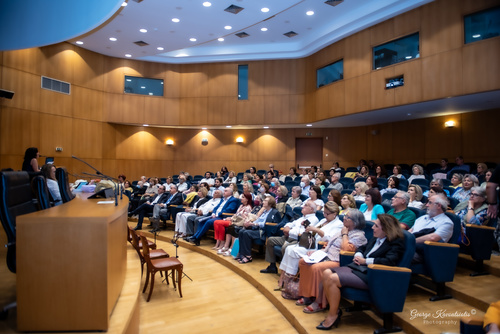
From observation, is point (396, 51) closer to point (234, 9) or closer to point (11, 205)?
point (234, 9)

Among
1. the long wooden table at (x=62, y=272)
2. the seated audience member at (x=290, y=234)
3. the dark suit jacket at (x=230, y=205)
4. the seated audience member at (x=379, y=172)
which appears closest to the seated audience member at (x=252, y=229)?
the seated audience member at (x=290, y=234)

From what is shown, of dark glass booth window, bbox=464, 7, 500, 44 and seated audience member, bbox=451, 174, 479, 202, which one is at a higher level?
dark glass booth window, bbox=464, 7, 500, 44

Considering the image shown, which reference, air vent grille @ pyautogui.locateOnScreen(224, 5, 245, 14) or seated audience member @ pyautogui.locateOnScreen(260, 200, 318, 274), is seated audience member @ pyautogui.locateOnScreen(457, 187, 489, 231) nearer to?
seated audience member @ pyautogui.locateOnScreen(260, 200, 318, 274)

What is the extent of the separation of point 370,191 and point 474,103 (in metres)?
5.00

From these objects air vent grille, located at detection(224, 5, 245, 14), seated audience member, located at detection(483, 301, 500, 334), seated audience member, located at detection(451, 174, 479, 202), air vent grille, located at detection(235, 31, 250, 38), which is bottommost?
seated audience member, located at detection(483, 301, 500, 334)

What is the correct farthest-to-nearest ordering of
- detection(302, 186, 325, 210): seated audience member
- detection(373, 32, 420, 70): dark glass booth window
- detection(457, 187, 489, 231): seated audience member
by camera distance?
detection(373, 32, 420, 70): dark glass booth window, detection(302, 186, 325, 210): seated audience member, detection(457, 187, 489, 231): seated audience member

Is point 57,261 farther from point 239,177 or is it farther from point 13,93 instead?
point 239,177

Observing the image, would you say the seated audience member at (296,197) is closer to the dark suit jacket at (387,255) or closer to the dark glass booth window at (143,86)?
the dark suit jacket at (387,255)

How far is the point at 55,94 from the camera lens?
1001cm

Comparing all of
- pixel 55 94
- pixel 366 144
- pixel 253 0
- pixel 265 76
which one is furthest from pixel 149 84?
pixel 366 144

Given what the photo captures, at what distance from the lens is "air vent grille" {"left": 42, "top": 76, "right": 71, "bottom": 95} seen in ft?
31.8

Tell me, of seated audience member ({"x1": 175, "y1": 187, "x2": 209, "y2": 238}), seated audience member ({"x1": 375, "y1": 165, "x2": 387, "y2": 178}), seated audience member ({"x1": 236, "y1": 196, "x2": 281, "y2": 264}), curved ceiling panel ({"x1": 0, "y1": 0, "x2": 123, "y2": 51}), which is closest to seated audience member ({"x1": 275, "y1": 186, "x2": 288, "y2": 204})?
seated audience member ({"x1": 236, "y1": 196, "x2": 281, "y2": 264})

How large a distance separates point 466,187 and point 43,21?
6718mm

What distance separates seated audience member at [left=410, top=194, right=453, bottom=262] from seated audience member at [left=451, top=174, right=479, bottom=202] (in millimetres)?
1592
